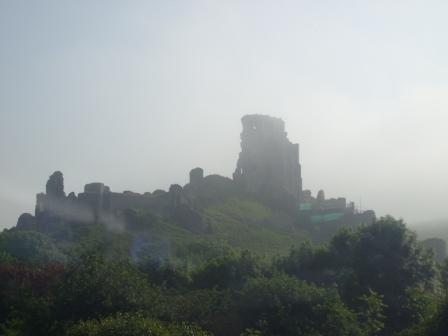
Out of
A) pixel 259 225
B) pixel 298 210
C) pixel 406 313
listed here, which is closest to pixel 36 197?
pixel 259 225

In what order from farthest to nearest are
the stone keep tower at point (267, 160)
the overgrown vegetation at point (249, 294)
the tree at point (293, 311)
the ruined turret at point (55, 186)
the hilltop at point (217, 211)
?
the stone keep tower at point (267, 160), the ruined turret at point (55, 186), the hilltop at point (217, 211), the tree at point (293, 311), the overgrown vegetation at point (249, 294)

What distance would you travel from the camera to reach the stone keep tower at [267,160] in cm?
9038

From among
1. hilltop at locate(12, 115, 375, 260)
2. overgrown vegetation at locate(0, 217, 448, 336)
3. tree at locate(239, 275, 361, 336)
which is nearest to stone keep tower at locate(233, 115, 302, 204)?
hilltop at locate(12, 115, 375, 260)

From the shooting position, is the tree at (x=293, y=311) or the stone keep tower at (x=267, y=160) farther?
the stone keep tower at (x=267, y=160)

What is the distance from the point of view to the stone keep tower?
297 ft

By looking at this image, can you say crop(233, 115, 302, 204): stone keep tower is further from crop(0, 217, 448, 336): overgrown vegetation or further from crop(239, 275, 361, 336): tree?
crop(239, 275, 361, 336): tree

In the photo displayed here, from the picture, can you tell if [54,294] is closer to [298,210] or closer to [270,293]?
[270,293]

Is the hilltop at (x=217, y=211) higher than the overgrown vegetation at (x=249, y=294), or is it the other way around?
the hilltop at (x=217, y=211)

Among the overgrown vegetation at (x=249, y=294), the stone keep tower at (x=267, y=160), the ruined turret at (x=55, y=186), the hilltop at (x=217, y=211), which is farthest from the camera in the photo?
the stone keep tower at (x=267, y=160)

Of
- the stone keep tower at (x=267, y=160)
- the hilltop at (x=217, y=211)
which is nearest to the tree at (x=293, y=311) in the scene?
the hilltop at (x=217, y=211)

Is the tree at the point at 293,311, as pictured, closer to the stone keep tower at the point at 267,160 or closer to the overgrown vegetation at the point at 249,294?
the overgrown vegetation at the point at 249,294

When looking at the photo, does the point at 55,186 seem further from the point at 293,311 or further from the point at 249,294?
the point at 293,311

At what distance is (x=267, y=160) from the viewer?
9106 centimetres

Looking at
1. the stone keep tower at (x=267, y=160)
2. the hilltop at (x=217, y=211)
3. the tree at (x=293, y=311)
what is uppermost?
the stone keep tower at (x=267, y=160)
